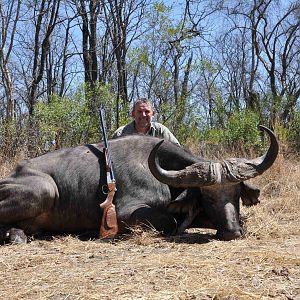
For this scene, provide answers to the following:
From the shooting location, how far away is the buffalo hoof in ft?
17.4

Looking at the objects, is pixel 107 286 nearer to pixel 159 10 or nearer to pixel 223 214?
pixel 223 214

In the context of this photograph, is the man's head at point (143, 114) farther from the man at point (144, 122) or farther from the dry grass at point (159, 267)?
the dry grass at point (159, 267)

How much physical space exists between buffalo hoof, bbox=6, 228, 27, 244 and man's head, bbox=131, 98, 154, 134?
2.73m

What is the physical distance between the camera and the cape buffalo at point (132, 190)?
5312 mm

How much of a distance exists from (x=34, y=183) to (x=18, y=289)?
2333 millimetres

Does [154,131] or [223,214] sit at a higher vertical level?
[154,131]

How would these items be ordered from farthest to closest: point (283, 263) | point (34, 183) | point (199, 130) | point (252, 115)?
point (199, 130)
point (252, 115)
point (34, 183)
point (283, 263)

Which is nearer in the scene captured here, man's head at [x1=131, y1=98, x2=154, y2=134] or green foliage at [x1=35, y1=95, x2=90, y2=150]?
man's head at [x1=131, y1=98, x2=154, y2=134]

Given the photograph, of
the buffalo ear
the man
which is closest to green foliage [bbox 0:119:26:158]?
the man

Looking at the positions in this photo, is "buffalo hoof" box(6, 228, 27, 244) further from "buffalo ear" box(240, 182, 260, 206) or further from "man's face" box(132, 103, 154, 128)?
"man's face" box(132, 103, 154, 128)

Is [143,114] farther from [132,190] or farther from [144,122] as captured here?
[132,190]

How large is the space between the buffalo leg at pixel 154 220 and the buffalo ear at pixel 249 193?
870 mm

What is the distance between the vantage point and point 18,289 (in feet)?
11.1

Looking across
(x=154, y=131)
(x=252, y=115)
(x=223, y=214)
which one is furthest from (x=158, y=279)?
(x=252, y=115)
